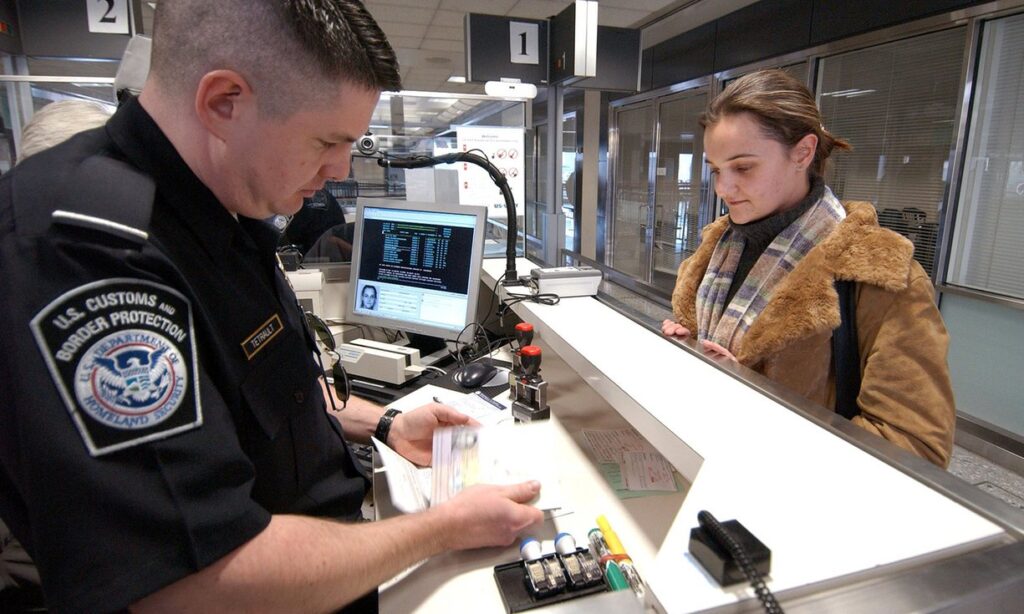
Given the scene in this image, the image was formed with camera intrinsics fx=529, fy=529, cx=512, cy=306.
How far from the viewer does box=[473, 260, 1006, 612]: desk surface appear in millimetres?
537

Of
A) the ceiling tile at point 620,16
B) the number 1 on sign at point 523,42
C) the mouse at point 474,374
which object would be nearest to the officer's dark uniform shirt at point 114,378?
the mouse at point 474,374

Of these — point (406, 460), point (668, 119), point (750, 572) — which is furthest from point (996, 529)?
point (668, 119)

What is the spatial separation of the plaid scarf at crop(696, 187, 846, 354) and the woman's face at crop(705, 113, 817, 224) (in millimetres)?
68

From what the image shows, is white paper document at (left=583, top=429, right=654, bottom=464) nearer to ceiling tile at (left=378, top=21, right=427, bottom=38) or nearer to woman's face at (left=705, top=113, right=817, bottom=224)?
woman's face at (left=705, top=113, right=817, bottom=224)

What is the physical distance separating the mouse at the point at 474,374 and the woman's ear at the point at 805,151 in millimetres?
947

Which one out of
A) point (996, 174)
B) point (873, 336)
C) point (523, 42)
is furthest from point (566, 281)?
point (996, 174)

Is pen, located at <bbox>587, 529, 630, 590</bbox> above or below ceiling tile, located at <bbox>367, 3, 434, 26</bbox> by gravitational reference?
below

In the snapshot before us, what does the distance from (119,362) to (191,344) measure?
0.07 m

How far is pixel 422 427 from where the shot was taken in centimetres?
111

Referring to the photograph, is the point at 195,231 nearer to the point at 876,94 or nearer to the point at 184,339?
the point at 184,339

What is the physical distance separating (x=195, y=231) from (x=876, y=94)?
4.13 meters

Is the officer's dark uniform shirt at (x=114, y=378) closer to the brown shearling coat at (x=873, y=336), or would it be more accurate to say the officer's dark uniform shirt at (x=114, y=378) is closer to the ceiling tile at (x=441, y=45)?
the brown shearling coat at (x=873, y=336)

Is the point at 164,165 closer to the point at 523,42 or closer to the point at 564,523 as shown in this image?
the point at 564,523

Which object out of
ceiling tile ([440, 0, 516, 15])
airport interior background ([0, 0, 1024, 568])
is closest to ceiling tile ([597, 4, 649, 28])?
airport interior background ([0, 0, 1024, 568])
